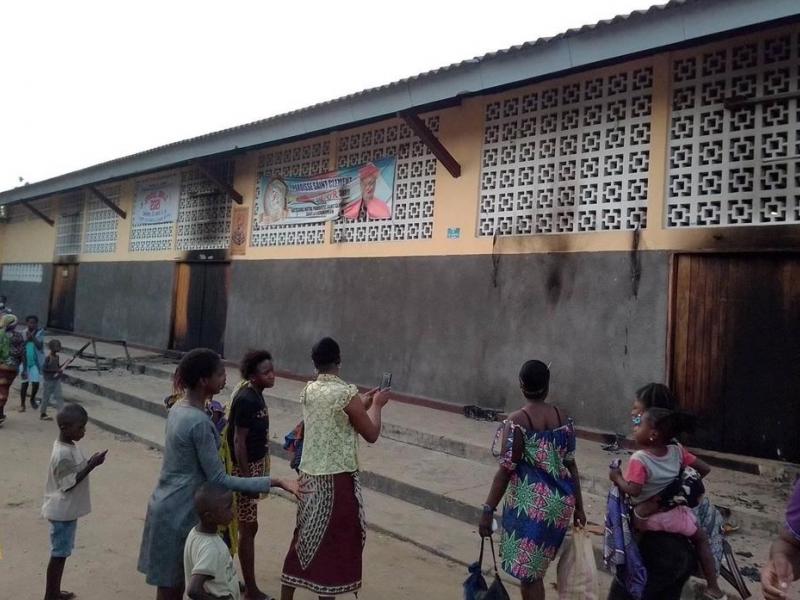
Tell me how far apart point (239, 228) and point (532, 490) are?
10424 mm

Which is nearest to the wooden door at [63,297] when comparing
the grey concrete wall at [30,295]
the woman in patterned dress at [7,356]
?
the grey concrete wall at [30,295]

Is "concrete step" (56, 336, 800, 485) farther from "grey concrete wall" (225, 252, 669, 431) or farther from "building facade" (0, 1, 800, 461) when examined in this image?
"grey concrete wall" (225, 252, 669, 431)

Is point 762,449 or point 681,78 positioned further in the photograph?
point 681,78

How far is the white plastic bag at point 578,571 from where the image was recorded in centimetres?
302

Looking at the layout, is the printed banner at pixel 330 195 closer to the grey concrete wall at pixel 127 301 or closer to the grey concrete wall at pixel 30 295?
the grey concrete wall at pixel 127 301

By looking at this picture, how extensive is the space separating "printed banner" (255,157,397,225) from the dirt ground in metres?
4.98

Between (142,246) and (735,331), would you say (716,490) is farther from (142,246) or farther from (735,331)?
(142,246)

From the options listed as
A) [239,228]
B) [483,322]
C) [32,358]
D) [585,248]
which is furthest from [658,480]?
[239,228]

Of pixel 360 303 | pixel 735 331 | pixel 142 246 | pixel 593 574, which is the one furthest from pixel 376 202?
pixel 142 246

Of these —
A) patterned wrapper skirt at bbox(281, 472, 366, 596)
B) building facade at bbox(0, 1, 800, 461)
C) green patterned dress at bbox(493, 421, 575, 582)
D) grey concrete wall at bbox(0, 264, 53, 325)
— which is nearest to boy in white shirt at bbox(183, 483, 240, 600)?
patterned wrapper skirt at bbox(281, 472, 366, 596)

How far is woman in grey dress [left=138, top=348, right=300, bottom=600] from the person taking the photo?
2.82 metres

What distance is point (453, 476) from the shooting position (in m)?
6.01

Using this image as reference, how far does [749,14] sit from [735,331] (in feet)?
9.01

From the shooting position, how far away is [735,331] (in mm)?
5984
